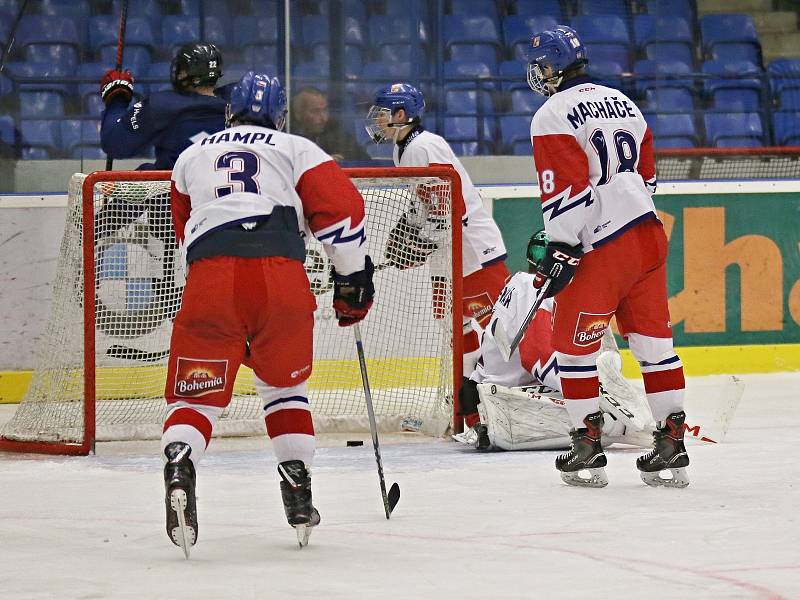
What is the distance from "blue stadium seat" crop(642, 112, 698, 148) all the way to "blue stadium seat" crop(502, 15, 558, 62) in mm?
667

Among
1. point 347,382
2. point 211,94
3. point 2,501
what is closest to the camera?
point 2,501

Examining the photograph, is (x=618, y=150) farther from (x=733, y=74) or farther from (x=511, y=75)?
(x=733, y=74)

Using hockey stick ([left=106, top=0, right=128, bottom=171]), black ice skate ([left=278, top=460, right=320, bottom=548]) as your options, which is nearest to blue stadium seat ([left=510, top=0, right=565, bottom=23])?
hockey stick ([left=106, top=0, right=128, bottom=171])

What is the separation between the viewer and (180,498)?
3459 mm

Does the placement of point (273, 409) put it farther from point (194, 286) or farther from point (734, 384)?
point (734, 384)

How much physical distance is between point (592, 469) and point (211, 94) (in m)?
2.10

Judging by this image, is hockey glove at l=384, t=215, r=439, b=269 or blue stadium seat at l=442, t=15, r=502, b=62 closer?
hockey glove at l=384, t=215, r=439, b=269

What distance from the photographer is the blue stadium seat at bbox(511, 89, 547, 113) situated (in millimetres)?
7410

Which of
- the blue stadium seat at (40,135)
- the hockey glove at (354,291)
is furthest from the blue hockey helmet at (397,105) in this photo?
the hockey glove at (354,291)

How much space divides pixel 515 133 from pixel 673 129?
0.87m

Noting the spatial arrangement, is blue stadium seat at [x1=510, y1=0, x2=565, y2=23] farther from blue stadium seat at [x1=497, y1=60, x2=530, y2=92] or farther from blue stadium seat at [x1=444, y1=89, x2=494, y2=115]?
blue stadium seat at [x1=444, y1=89, x2=494, y2=115]

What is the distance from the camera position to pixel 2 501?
14.5ft

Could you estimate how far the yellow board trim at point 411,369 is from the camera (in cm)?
595

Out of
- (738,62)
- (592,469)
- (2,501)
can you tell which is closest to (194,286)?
(2,501)
